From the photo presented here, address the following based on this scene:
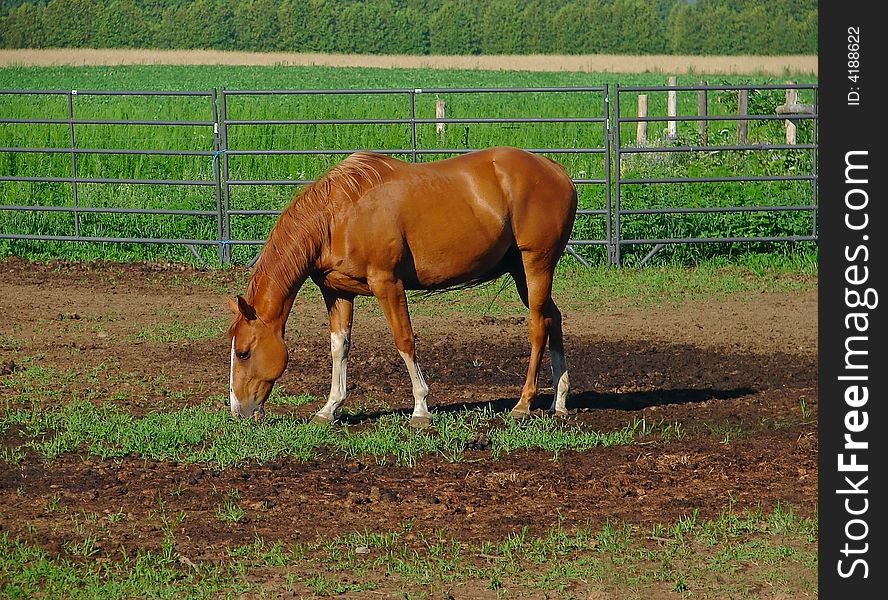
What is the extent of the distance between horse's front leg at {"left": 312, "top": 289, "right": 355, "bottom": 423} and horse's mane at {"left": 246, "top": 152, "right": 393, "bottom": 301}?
47cm

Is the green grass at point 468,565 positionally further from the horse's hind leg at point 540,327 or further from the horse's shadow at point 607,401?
the horse's shadow at point 607,401

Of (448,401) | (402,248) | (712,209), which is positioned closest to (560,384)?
(448,401)

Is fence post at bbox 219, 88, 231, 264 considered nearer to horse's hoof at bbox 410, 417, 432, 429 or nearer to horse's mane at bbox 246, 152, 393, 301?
horse's mane at bbox 246, 152, 393, 301

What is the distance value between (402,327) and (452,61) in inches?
2218

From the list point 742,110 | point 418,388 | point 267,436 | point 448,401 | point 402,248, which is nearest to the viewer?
point 267,436

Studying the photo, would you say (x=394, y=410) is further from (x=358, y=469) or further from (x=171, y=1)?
(x=171, y=1)

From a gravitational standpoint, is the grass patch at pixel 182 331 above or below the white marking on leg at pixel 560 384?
below

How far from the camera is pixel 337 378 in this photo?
7.71 metres

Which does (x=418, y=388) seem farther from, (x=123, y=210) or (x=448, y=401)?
(x=123, y=210)

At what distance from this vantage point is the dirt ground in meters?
6.05

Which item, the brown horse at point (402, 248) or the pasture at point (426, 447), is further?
the brown horse at point (402, 248)

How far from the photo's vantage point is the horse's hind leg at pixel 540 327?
7.75m

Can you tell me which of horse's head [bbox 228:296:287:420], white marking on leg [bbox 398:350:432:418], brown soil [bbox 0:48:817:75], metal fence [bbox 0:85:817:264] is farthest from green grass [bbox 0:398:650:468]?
brown soil [bbox 0:48:817:75]

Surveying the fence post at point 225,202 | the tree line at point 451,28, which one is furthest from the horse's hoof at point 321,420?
the tree line at point 451,28
